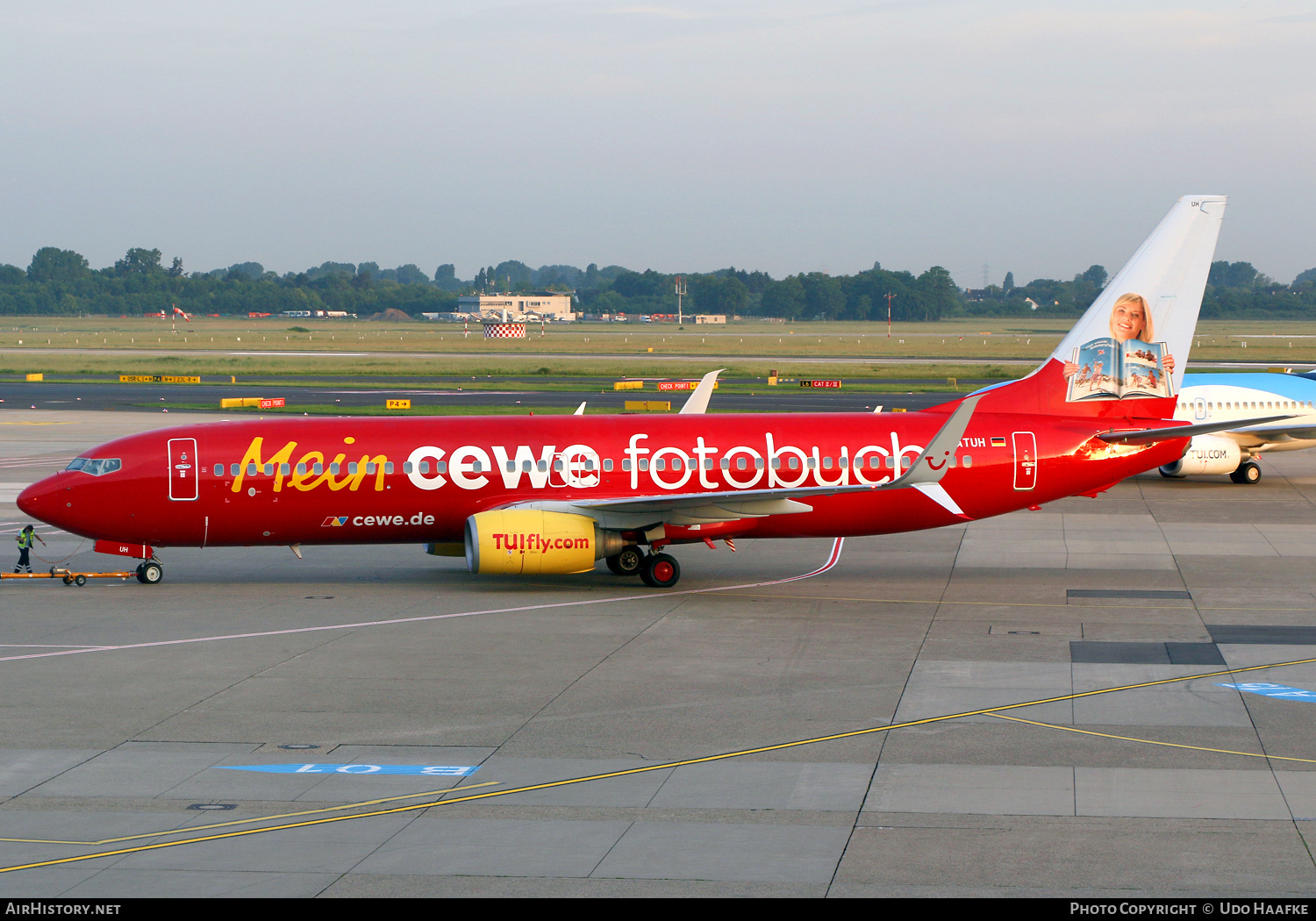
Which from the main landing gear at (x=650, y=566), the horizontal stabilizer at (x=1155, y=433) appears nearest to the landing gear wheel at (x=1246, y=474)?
the horizontal stabilizer at (x=1155, y=433)

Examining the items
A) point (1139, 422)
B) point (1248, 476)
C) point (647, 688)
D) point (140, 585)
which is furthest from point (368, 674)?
point (1248, 476)

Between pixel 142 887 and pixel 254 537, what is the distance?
17902 millimetres

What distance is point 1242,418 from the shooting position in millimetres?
48469

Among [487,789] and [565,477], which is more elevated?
[565,477]

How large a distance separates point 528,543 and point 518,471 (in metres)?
2.38

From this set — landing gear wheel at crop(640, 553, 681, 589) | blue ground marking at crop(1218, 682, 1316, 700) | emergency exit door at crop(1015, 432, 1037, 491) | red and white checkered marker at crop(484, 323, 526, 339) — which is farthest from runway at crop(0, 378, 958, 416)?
red and white checkered marker at crop(484, 323, 526, 339)

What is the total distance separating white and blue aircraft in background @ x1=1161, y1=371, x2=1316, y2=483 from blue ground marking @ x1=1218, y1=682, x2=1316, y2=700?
91.4 feet

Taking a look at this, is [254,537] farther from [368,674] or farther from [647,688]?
[647,688]

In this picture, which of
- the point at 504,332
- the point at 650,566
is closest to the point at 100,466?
the point at 650,566

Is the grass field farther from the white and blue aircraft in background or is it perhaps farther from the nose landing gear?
the nose landing gear

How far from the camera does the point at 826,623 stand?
2655 centimetres

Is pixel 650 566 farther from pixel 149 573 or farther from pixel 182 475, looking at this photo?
pixel 149 573

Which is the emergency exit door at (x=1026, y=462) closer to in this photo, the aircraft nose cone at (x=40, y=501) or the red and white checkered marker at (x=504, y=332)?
the aircraft nose cone at (x=40, y=501)

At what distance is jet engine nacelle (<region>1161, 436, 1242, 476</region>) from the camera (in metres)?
47.7
